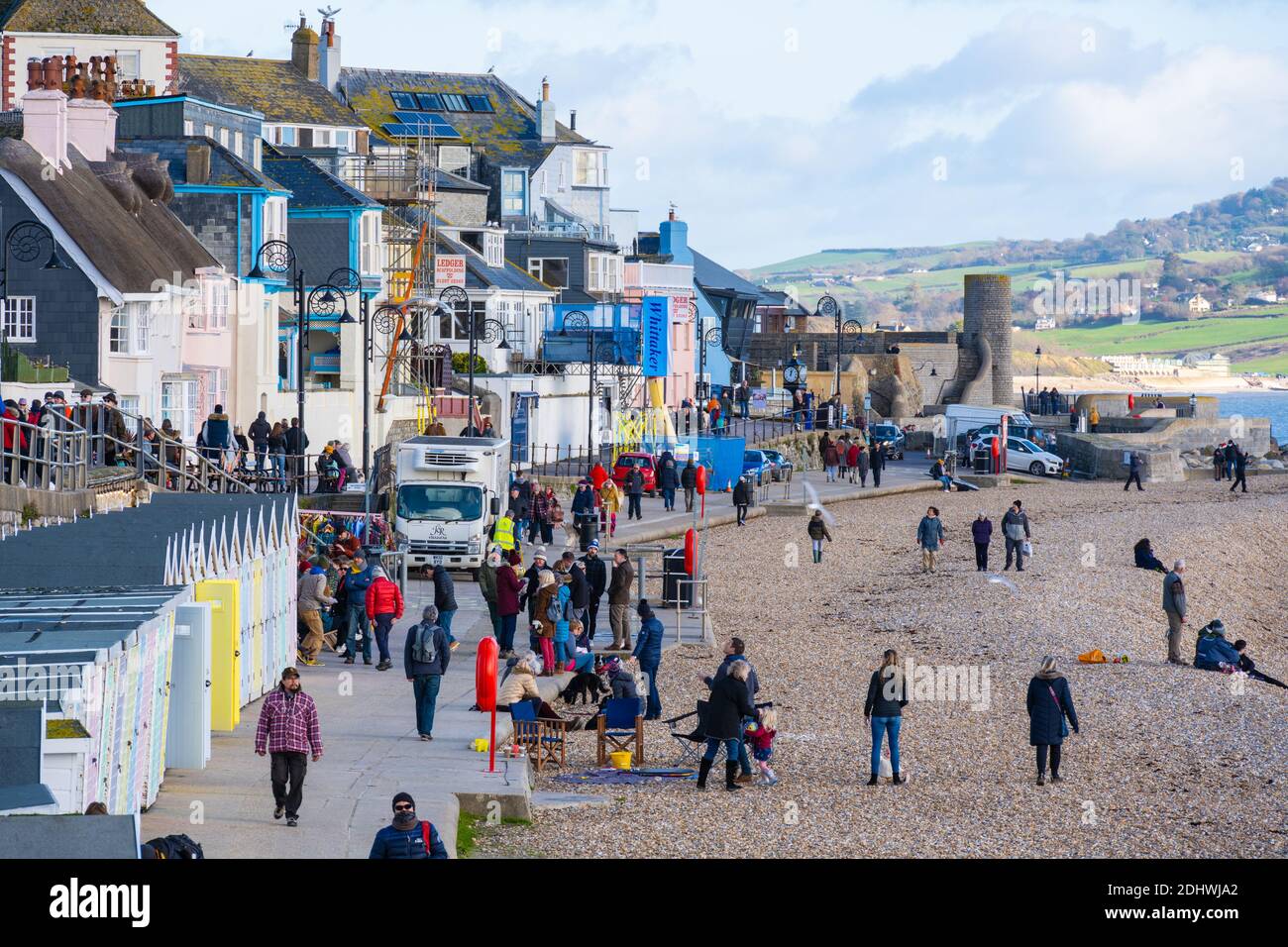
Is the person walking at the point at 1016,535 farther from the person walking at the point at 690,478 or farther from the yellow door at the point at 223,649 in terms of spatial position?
the yellow door at the point at 223,649

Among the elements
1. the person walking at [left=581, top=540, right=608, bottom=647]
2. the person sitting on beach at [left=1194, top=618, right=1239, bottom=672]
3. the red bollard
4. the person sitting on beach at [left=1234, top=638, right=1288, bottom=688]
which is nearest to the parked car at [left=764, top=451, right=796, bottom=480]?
the person sitting on beach at [left=1194, top=618, right=1239, bottom=672]

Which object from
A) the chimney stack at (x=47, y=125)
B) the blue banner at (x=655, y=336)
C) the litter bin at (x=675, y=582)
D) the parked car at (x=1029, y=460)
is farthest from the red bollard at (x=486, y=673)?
the parked car at (x=1029, y=460)

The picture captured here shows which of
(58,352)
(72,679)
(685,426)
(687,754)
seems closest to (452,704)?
(687,754)

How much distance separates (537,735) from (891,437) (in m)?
52.7

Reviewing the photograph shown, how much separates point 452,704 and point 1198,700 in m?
10.9

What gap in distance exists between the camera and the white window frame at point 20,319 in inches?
1448

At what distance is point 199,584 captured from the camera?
2009 cm

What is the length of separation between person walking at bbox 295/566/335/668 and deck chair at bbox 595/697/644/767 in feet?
17.1

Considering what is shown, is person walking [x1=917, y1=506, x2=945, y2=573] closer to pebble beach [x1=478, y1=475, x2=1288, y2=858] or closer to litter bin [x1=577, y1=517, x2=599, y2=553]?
pebble beach [x1=478, y1=475, x2=1288, y2=858]

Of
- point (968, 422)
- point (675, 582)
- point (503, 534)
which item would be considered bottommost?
point (675, 582)

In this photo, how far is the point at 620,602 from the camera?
2753 cm

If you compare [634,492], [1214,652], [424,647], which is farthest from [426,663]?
[634,492]

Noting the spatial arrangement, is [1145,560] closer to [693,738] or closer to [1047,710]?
[1047,710]

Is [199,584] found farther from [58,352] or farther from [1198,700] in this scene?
[58,352]
